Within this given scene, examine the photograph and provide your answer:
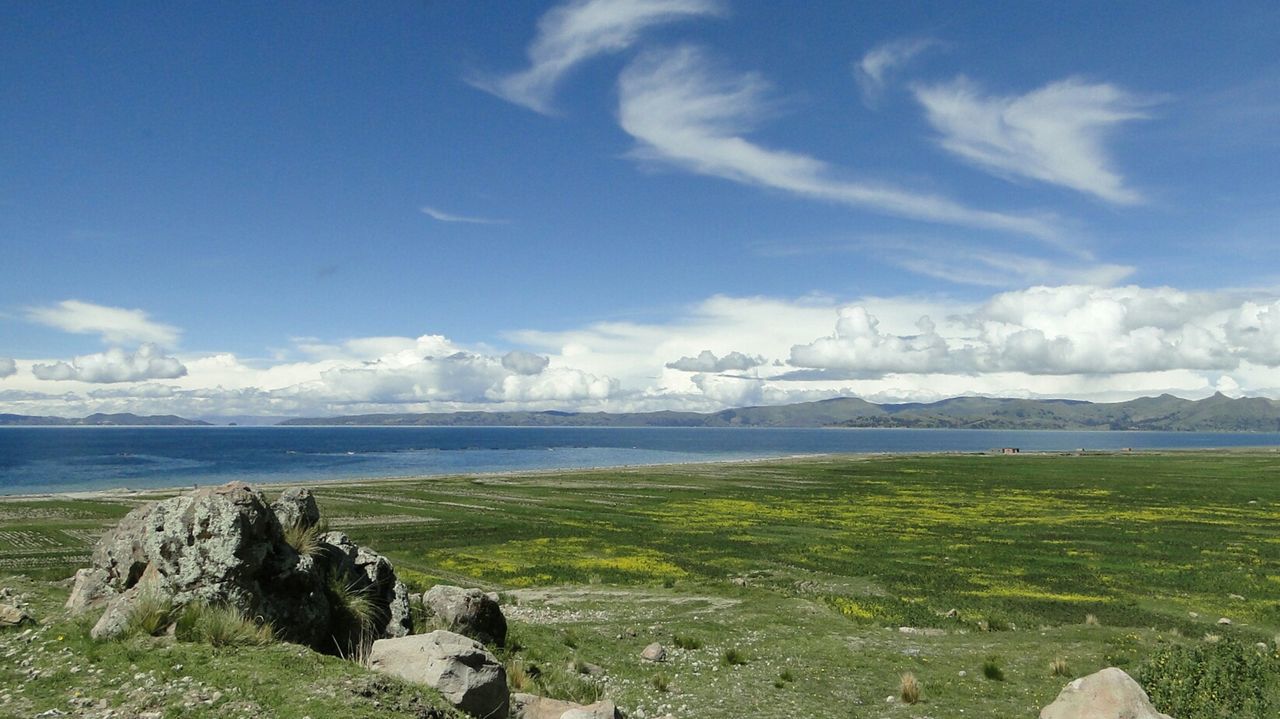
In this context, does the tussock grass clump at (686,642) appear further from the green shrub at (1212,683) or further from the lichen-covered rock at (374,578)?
the green shrub at (1212,683)

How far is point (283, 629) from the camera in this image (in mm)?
16453

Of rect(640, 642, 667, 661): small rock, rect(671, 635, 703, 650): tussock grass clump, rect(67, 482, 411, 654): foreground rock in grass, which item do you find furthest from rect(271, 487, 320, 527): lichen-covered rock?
rect(671, 635, 703, 650): tussock grass clump

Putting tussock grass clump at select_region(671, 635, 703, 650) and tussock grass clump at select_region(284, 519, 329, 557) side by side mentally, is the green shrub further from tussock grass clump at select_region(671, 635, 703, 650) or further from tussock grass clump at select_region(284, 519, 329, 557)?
tussock grass clump at select_region(284, 519, 329, 557)

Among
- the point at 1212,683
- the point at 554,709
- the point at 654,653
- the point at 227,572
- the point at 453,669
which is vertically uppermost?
the point at 227,572

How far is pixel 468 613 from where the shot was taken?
2186cm

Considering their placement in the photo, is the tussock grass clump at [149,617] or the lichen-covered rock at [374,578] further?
the lichen-covered rock at [374,578]

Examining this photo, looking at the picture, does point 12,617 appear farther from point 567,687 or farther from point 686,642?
point 686,642

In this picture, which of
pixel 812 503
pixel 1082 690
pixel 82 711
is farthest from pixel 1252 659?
pixel 812 503

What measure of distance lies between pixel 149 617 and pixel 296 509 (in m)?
6.23

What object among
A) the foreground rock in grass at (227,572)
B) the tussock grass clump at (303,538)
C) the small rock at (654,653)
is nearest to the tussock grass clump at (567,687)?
the small rock at (654,653)

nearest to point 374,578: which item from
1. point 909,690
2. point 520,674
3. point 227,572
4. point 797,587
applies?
point 227,572

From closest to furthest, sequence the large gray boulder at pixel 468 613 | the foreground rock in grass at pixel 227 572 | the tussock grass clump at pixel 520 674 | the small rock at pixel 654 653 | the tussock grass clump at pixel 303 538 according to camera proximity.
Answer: the foreground rock in grass at pixel 227 572 → the tussock grass clump at pixel 520 674 → the tussock grass clump at pixel 303 538 → the large gray boulder at pixel 468 613 → the small rock at pixel 654 653

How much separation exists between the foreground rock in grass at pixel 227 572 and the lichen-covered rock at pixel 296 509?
0.73m

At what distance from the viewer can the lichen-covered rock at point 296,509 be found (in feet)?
67.6
